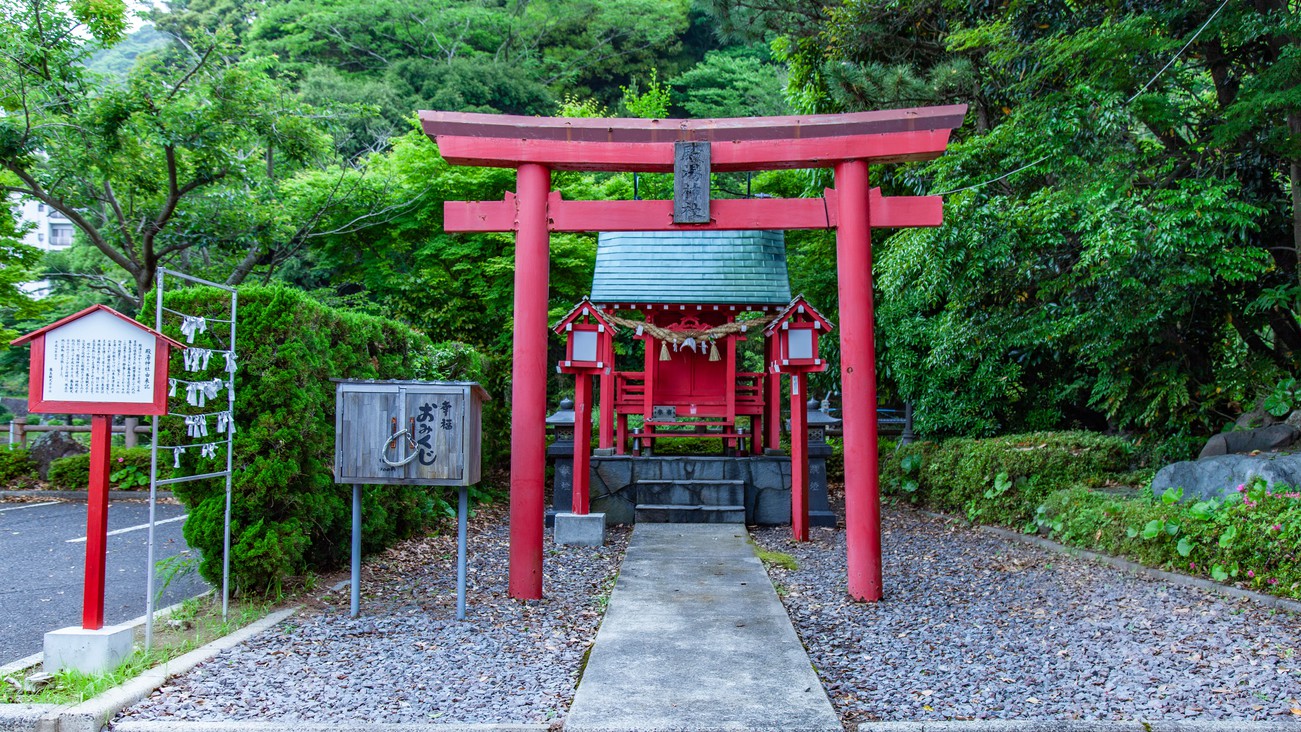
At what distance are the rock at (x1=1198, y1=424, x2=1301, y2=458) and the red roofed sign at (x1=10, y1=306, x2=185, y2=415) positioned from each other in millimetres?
9410

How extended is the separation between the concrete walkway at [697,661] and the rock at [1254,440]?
5.52 metres

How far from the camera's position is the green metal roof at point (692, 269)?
36.0 feet

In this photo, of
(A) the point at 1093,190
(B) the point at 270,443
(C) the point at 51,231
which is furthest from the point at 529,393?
(C) the point at 51,231

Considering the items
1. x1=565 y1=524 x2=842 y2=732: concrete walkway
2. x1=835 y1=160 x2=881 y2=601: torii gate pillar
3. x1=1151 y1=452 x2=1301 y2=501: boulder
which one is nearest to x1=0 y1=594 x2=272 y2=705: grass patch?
x1=565 y1=524 x2=842 y2=732: concrete walkway

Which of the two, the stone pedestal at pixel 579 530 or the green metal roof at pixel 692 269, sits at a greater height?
the green metal roof at pixel 692 269

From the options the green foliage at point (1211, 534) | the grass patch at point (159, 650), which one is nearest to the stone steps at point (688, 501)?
the green foliage at point (1211, 534)

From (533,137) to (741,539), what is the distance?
4764mm

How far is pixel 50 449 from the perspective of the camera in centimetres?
1340

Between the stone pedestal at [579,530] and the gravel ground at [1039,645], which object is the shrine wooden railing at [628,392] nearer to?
the stone pedestal at [579,530]

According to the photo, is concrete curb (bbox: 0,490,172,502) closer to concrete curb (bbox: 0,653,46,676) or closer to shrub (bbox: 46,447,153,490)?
shrub (bbox: 46,447,153,490)

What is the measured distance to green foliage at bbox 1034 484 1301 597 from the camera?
5.59 meters

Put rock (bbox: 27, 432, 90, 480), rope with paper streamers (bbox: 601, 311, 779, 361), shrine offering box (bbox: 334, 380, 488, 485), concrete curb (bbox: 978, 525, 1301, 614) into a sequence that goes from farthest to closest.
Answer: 1. rock (bbox: 27, 432, 90, 480)
2. rope with paper streamers (bbox: 601, 311, 779, 361)
3. concrete curb (bbox: 978, 525, 1301, 614)
4. shrine offering box (bbox: 334, 380, 488, 485)

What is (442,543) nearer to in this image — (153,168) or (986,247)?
(986,247)

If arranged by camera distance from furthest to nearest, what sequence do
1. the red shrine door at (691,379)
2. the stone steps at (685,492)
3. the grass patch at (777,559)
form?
the red shrine door at (691,379)
the stone steps at (685,492)
the grass patch at (777,559)
